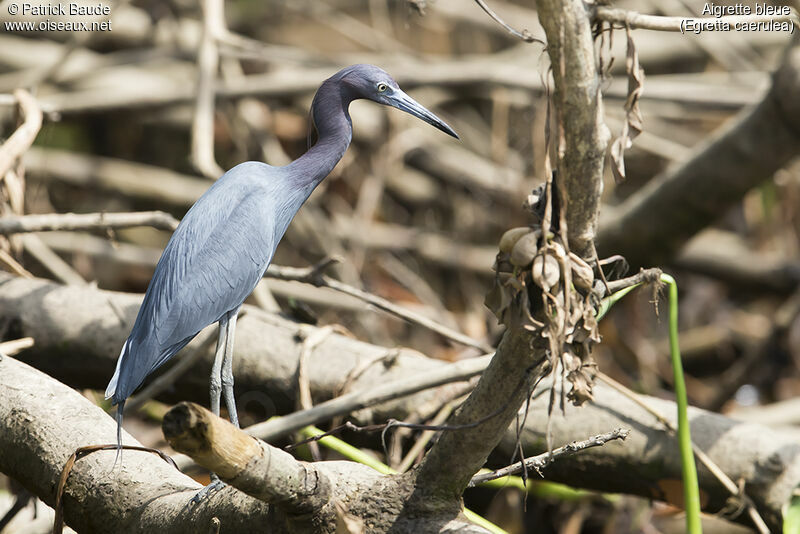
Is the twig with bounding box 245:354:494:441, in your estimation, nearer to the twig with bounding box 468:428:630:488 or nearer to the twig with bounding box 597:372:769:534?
the twig with bounding box 597:372:769:534

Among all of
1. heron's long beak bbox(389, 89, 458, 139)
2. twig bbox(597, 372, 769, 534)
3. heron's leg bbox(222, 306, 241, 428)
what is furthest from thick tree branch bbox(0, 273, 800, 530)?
heron's long beak bbox(389, 89, 458, 139)

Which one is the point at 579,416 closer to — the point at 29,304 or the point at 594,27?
the point at 594,27

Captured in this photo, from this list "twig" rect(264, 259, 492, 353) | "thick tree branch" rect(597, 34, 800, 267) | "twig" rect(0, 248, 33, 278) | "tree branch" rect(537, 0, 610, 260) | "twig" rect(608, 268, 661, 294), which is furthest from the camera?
"thick tree branch" rect(597, 34, 800, 267)

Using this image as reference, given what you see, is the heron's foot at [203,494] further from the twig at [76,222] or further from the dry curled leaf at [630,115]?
the twig at [76,222]

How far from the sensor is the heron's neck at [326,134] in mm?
1739

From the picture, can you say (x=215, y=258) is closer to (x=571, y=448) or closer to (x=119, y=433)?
(x=119, y=433)

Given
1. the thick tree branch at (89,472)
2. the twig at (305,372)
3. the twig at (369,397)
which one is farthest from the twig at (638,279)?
the twig at (305,372)

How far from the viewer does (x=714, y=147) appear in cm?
299

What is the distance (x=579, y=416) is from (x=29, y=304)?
1516 mm

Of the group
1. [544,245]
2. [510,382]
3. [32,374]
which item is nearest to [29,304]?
[32,374]

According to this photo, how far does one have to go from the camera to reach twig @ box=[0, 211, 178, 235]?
2188 mm

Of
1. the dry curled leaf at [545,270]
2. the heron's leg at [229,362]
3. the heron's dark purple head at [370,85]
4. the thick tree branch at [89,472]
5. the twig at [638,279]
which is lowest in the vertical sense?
the thick tree branch at [89,472]

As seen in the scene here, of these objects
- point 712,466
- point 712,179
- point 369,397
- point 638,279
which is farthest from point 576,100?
point 712,179

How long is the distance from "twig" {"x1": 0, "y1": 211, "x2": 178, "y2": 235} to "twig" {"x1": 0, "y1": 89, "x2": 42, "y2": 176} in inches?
6.7
